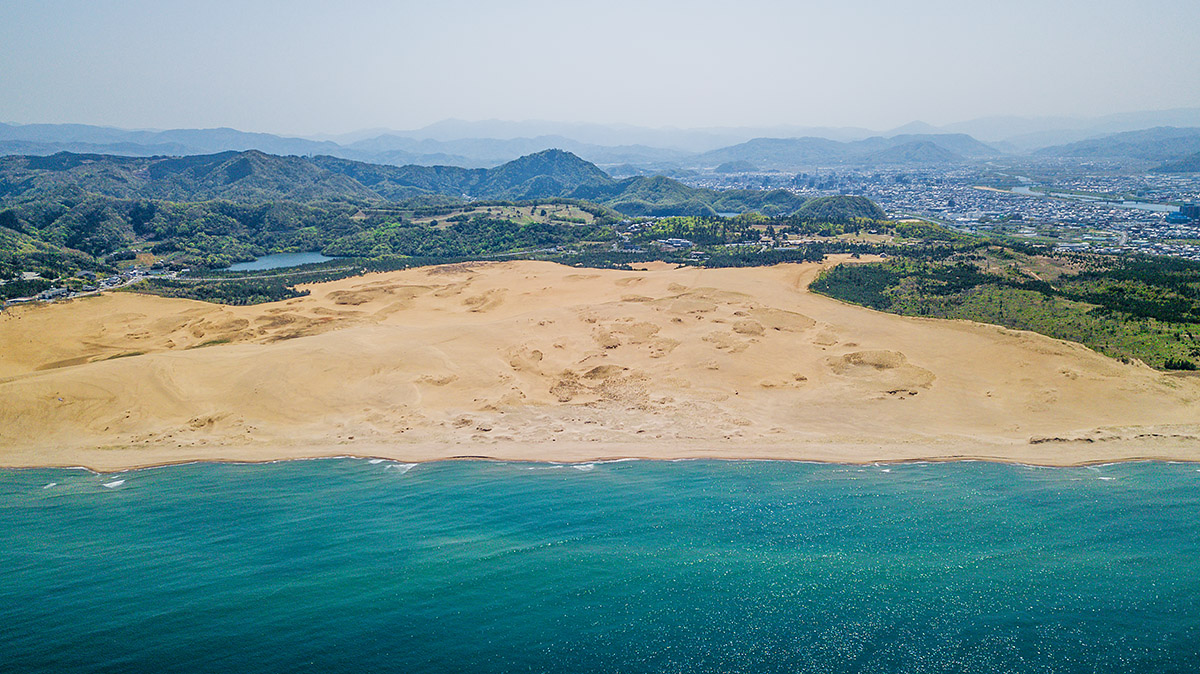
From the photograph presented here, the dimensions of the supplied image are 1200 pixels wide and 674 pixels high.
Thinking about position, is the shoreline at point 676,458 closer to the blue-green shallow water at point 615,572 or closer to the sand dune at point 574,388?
the sand dune at point 574,388

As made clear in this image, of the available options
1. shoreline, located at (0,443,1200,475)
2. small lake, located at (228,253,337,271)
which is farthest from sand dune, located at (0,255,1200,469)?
small lake, located at (228,253,337,271)

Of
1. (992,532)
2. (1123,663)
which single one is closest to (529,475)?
(992,532)

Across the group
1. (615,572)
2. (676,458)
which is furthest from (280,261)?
(615,572)

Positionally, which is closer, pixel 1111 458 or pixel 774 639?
pixel 774 639

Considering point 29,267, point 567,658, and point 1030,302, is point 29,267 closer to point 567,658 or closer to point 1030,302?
point 567,658

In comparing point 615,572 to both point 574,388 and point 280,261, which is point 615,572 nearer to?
point 574,388

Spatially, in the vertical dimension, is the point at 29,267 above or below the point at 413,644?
above

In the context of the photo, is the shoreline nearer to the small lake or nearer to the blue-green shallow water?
the blue-green shallow water
